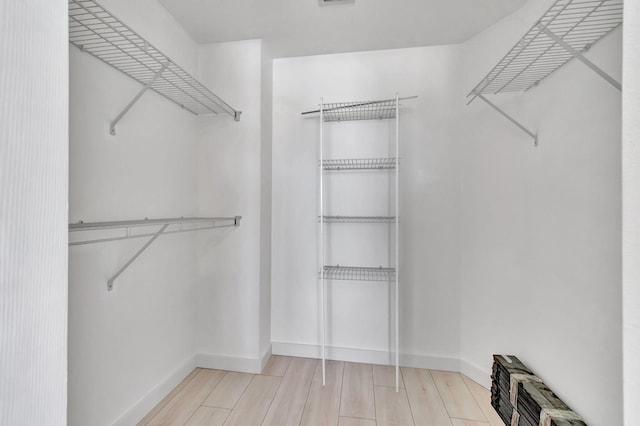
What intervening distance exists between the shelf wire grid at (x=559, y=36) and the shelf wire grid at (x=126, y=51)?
1.47m

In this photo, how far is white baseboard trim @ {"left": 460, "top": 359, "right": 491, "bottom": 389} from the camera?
1853 millimetres

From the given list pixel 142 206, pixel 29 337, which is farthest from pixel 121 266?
pixel 29 337

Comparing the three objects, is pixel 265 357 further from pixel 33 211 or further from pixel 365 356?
pixel 33 211

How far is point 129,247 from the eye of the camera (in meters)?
1.47

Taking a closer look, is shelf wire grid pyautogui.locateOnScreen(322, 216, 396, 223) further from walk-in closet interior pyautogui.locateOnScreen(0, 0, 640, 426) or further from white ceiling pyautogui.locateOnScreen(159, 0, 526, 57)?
white ceiling pyautogui.locateOnScreen(159, 0, 526, 57)

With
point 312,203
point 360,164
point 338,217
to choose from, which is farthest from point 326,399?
point 360,164

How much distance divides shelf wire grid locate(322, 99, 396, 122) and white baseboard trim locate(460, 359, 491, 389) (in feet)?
5.98

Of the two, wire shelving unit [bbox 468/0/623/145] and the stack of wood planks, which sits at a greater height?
wire shelving unit [bbox 468/0/623/145]

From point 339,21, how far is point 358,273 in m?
1.72
